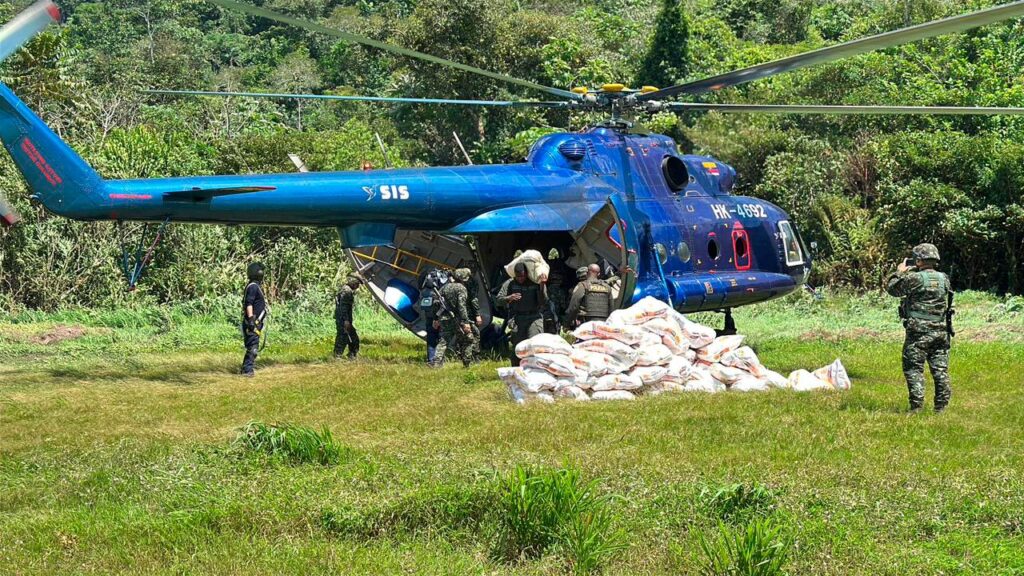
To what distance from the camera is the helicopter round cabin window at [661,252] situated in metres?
16.2

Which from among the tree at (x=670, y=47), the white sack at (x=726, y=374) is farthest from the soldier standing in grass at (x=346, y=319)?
the tree at (x=670, y=47)

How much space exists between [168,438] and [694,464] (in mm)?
4790

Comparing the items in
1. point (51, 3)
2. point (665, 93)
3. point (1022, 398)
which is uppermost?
point (51, 3)

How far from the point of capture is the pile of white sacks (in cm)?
1264

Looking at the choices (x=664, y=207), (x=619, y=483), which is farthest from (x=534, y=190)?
(x=619, y=483)

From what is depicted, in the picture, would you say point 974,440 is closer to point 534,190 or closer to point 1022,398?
point 1022,398

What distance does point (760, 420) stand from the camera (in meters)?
11.6

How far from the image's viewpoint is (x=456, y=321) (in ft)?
50.5

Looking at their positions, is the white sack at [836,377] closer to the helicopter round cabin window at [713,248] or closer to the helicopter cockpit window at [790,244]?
the helicopter round cabin window at [713,248]

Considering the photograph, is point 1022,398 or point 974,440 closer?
point 974,440

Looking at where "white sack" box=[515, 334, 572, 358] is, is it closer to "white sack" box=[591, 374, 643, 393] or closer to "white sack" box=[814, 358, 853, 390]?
"white sack" box=[591, 374, 643, 393]

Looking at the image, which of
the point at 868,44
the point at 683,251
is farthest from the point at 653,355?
the point at 868,44

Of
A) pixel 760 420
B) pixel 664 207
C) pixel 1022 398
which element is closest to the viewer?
pixel 760 420

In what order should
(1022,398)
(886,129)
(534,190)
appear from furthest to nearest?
(886,129), (534,190), (1022,398)
